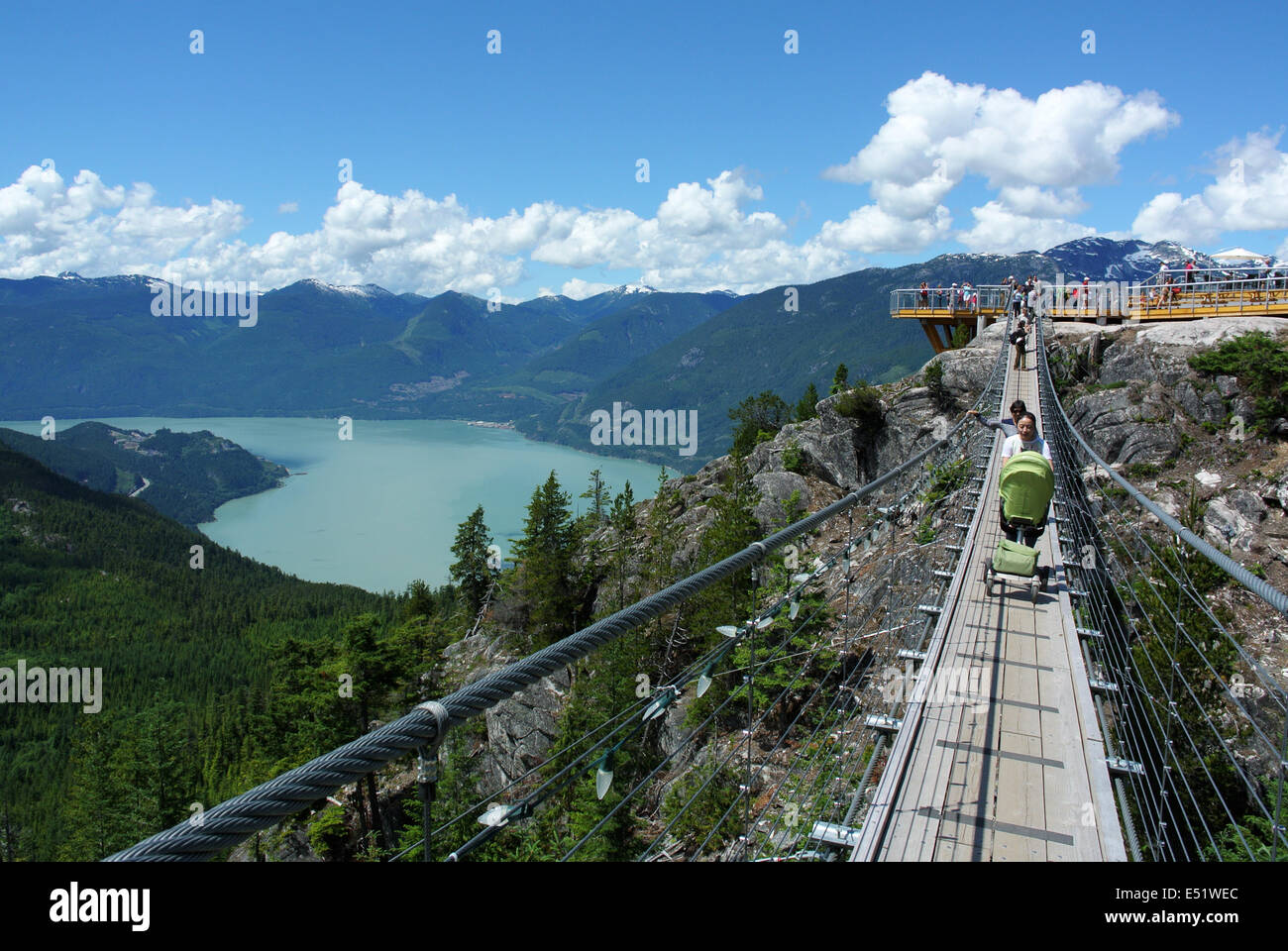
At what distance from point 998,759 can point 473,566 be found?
40.3 metres

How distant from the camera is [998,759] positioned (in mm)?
3762

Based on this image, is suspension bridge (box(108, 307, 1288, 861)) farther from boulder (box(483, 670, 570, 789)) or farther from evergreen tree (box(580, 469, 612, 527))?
evergreen tree (box(580, 469, 612, 527))

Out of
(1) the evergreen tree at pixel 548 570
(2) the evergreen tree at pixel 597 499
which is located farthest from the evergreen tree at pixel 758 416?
(1) the evergreen tree at pixel 548 570

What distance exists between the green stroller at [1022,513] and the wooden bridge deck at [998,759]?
0.46m

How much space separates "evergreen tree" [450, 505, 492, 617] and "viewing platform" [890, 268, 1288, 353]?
26.1m

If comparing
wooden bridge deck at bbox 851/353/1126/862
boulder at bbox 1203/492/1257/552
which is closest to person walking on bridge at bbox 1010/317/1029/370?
boulder at bbox 1203/492/1257/552

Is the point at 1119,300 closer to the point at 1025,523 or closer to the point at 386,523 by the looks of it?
the point at 1025,523

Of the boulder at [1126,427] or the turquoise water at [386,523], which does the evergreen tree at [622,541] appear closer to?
the boulder at [1126,427]

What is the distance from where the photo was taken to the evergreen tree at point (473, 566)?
138ft

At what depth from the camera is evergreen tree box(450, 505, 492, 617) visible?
42000 millimetres

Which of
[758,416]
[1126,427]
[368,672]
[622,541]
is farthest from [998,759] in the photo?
[758,416]
